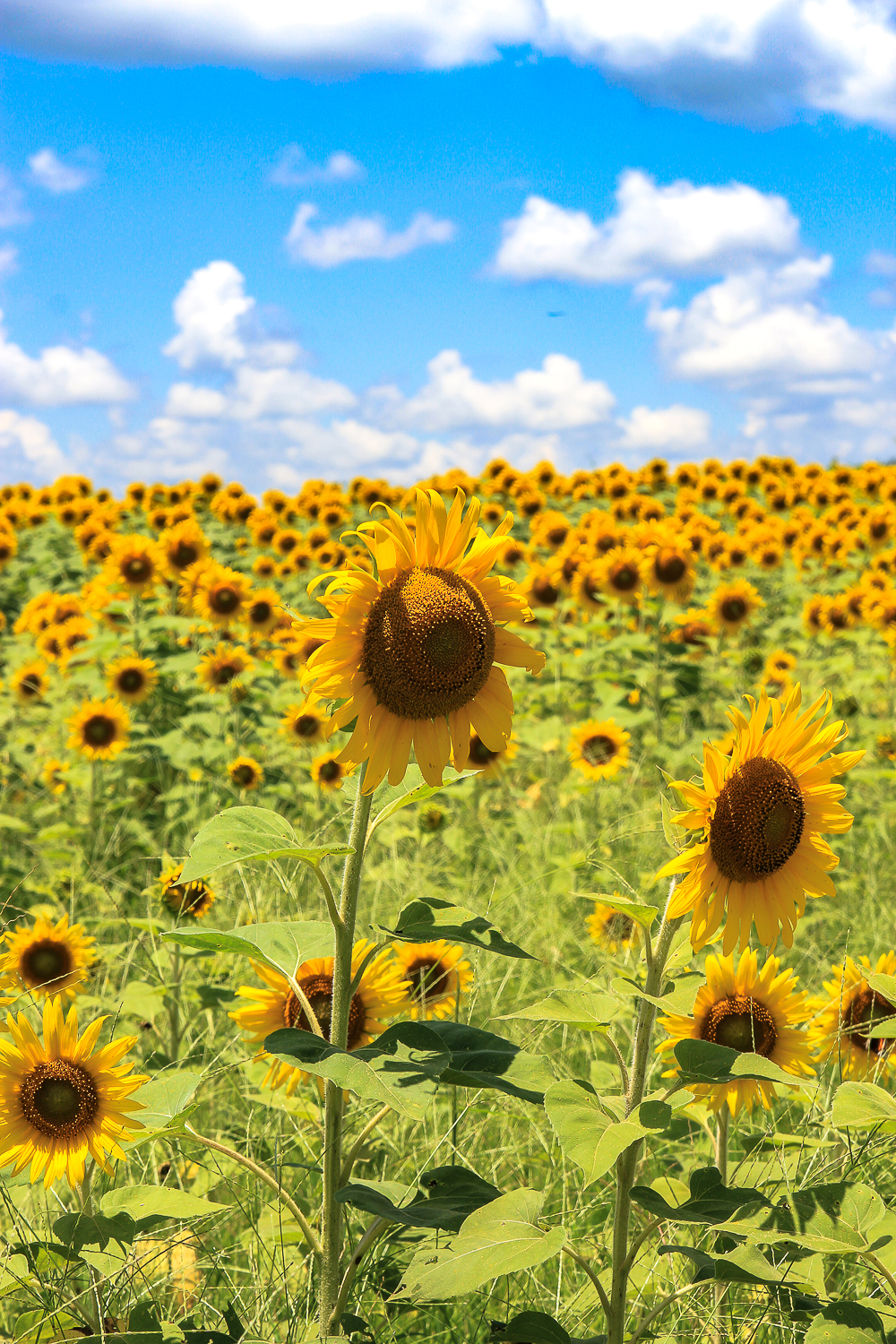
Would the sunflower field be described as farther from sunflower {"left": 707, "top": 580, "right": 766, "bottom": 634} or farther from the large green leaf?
sunflower {"left": 707, "top": 580, "right": 766, "bottom": 634}

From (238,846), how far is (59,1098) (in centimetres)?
79

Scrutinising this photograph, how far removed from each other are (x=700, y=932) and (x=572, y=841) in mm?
3851

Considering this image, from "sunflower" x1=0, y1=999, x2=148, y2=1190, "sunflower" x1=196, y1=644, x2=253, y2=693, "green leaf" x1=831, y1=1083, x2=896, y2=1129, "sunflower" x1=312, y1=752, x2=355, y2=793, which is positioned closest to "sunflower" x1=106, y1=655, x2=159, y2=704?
"sunflower" x1=196, y1=644, x2=253, y2=693

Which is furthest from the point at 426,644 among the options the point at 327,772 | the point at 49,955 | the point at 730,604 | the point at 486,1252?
the point at 730,604

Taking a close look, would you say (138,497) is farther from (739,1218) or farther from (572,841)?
(739,1218)

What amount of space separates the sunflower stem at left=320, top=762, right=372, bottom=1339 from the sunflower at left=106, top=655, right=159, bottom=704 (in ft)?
16.9

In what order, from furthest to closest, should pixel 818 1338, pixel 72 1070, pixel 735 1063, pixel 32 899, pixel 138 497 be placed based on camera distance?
pixel 138 497, pixel 32 899, pixel 72 1070, pixel 735 1063, pixel 818 1338

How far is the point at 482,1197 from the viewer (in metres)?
1.78

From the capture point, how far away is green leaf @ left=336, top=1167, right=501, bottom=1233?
1622mm

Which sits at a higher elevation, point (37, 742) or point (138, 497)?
point (138, 497)

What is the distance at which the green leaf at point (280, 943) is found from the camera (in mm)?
1660

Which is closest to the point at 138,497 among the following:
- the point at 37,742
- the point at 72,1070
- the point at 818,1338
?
the point at 37,742

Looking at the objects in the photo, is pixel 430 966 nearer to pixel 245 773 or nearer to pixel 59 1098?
pixel 59 1098

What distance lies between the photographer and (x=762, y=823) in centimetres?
178
